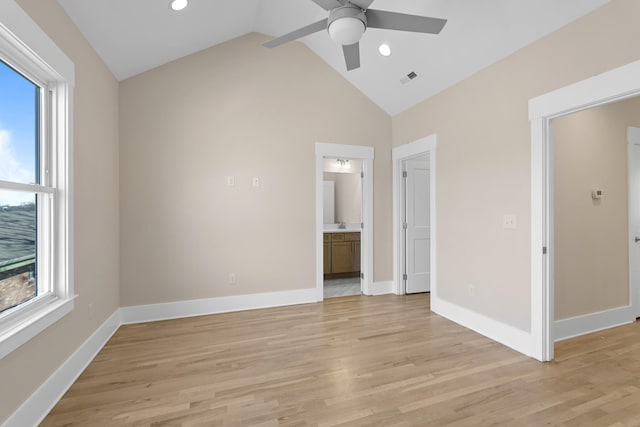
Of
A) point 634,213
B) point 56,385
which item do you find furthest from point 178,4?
point 634,213

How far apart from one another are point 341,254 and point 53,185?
4287 millimetres

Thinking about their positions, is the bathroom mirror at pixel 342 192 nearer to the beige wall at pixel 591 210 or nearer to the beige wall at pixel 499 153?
the beige wall at pixel 499 153

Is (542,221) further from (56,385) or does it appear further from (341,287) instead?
(56,385)

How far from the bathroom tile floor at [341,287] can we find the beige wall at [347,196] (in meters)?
1.30

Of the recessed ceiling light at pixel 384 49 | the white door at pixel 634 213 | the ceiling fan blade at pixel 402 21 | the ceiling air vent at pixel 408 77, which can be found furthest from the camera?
the ceiling air vent at pixel 408 77

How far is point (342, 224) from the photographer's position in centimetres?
624

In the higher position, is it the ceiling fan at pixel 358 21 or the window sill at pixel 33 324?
the ceiling fan at pixel 358 21

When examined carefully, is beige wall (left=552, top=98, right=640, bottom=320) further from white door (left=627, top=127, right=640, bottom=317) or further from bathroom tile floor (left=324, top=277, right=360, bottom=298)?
bathroom tile floor (left=324, top=277, right=360, bottom=298)

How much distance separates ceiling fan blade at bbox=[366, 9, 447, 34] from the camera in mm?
2021

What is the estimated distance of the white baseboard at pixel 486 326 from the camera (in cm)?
273

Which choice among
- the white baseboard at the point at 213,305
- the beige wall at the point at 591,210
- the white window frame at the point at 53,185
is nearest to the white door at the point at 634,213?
the beige wall at the point at 591,210

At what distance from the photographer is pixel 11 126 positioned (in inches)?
70.7

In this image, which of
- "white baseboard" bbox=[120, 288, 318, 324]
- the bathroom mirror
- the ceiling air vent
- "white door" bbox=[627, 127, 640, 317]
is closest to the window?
"white baseboard" bbox=[120, 288, 318, 324]

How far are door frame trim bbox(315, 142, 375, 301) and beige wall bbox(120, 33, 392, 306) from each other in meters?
0.09
